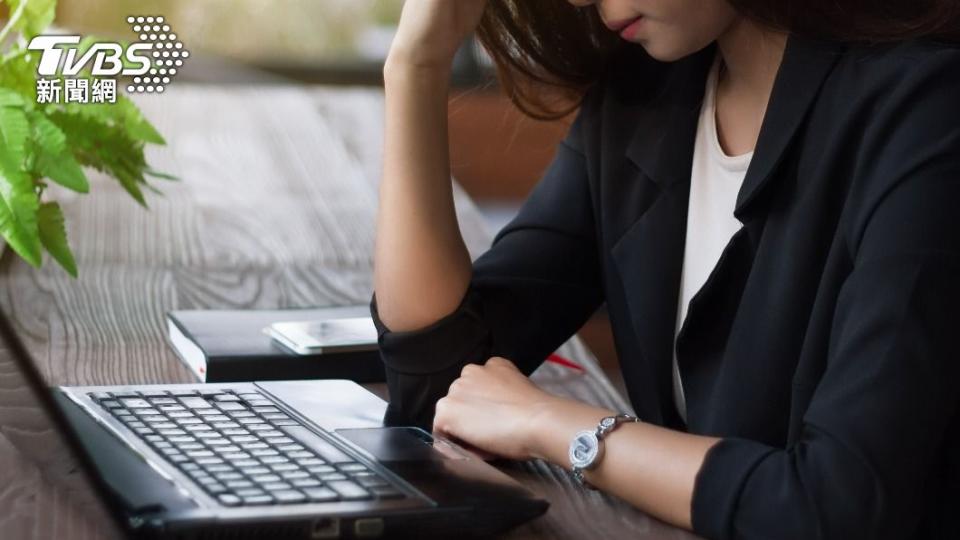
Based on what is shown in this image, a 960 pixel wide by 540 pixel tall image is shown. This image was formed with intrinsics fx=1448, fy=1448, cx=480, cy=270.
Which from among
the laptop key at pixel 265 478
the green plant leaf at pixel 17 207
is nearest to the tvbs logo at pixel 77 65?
the green plant leaf at pixel 17 207

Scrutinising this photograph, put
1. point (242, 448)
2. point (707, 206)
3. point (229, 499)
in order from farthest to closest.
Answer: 1. point (707, 206)
2. point (242, 448)
3. point (229, 499)

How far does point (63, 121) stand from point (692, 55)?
0.62 meters

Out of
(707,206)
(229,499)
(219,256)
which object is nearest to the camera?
(229,499)

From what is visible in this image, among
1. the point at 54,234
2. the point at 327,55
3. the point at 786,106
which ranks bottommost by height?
the point at 54,234

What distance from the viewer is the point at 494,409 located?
1093mm

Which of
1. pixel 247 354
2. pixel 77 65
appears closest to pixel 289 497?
pixel 247 354

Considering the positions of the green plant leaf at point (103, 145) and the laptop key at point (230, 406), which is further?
the green plant leaf at point (103, 145)

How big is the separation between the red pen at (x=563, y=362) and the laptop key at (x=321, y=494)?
58cm

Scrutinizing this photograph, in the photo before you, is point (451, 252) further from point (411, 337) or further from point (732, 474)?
point (732, 474)

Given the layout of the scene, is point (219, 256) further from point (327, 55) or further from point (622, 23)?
point (327, 55)

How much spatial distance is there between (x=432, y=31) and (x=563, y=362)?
351 mm

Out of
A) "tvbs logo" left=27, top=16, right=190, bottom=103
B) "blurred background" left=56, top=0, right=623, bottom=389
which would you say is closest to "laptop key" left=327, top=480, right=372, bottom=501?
"tvbs logo" left=27, top=16, right=190, bottom=103

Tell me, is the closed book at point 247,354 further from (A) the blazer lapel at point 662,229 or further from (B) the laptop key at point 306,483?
(B) the laptop key at point 306,483

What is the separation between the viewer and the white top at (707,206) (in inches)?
51.8
